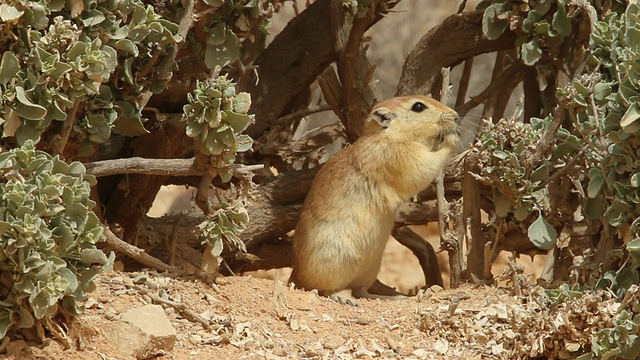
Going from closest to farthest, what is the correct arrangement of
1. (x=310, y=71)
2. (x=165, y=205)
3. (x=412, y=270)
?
(x=310, y=71) → (x=412, y=270) → (x=165, y=205)

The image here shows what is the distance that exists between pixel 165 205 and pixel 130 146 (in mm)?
5836

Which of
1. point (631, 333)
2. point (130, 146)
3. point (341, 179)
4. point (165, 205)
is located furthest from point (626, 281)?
point (165, 205)

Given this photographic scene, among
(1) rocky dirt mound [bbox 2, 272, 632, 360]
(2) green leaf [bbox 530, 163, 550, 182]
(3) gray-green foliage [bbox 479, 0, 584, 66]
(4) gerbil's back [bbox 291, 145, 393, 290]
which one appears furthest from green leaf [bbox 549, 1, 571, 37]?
(1) rocky dirt mound [bbox 2, 272, 632, 360]

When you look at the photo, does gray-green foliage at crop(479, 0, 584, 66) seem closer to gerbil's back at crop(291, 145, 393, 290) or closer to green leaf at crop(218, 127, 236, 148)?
gerbil's back at crop(291, 145, 393, 290)

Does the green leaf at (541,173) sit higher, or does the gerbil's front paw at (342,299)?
the green leaf at (541,173)

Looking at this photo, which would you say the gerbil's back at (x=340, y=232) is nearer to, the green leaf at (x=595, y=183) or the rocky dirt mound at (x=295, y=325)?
the rocky dirt mound at (x=295, y=325)

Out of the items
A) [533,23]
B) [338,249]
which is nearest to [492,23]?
[533,23]

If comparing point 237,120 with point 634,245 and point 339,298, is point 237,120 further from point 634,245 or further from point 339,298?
point 634,245

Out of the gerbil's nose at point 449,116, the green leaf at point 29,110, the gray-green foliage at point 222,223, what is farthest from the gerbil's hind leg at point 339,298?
the green leaf at point 29,110

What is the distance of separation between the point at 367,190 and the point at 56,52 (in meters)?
2.63

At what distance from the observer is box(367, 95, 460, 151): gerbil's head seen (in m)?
6.79

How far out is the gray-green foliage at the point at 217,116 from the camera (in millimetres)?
5055

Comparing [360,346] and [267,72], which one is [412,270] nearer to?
[267,72]

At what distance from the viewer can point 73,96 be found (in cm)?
479
